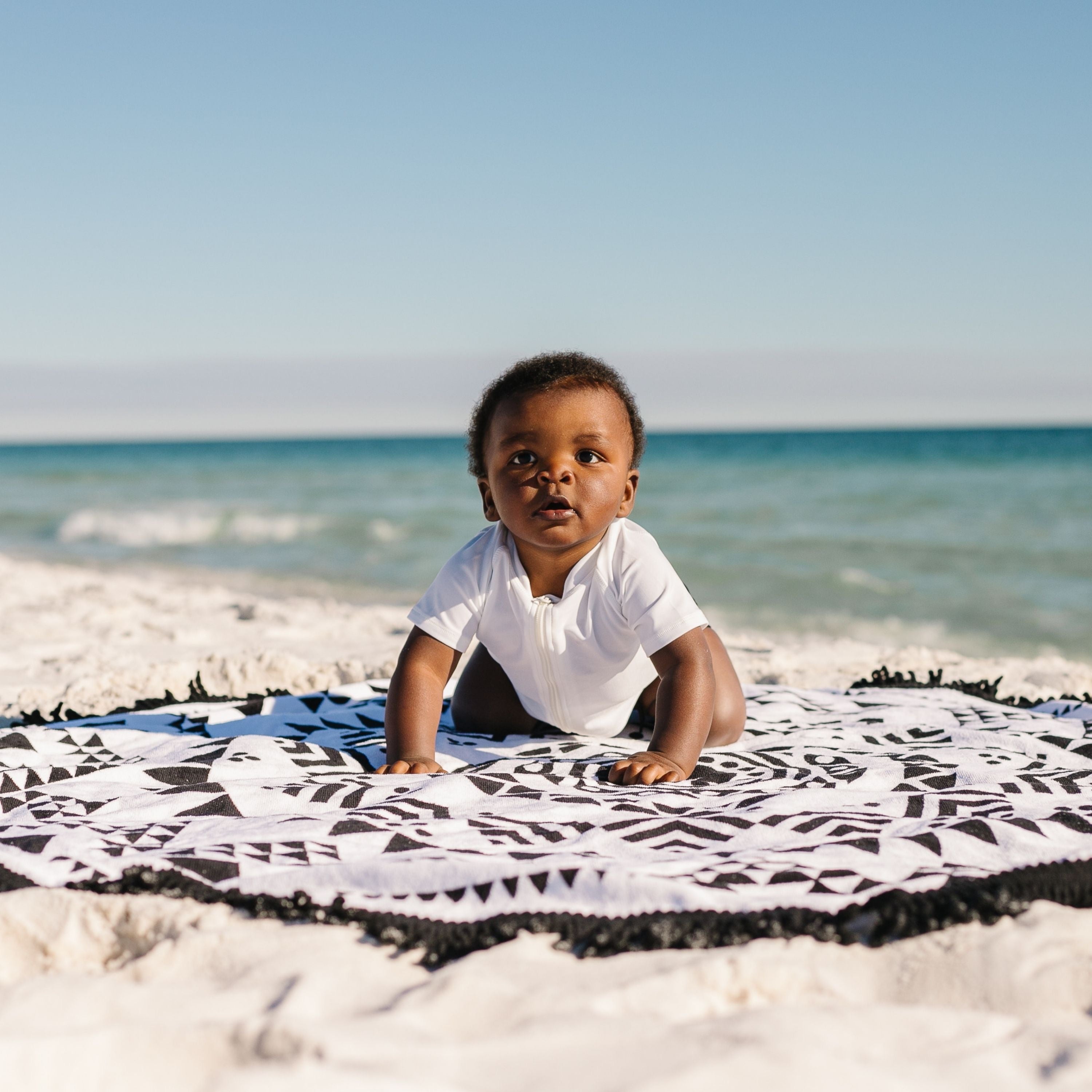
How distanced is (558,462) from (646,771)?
28.3 inches

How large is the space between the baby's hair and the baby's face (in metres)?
0.03

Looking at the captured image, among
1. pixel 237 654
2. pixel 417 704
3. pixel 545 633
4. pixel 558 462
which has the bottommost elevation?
pixel 237 654

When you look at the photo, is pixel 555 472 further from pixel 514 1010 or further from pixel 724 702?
pixel 514 1010

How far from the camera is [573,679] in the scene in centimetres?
253

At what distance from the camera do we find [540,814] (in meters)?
1.83

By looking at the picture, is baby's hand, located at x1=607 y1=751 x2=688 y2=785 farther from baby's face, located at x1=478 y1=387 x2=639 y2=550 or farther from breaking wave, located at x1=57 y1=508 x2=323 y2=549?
breaking wave, located at x1=57 y1=508 x2=323 y2=549

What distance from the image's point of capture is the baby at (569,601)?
2.27 m

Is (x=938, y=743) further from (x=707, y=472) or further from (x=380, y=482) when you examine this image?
(x=707, y=472)

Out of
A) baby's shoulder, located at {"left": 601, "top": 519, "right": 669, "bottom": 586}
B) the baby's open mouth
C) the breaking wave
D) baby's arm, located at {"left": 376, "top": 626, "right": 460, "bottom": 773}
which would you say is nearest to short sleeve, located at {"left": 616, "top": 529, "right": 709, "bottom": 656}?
baby's shoulder, located at {"left": 601, "top": 519, "right": 669, "bottom": 586}

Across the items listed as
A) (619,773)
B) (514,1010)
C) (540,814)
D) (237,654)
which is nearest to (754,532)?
(237,654)

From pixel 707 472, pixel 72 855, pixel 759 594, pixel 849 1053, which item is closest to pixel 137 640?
pixel 72 855

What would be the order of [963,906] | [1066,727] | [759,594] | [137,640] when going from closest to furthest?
[963,906] < [1066,727] < [137,640] < [759,594]

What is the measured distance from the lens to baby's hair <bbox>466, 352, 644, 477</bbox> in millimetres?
2316

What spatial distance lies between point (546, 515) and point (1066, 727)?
1.65 m
